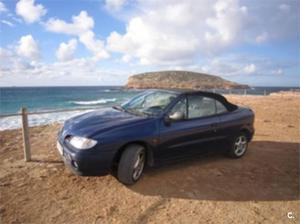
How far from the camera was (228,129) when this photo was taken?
532 centimetres

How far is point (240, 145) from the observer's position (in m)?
5.66

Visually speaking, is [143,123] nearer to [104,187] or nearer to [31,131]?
[104,187]

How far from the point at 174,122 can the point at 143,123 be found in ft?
2.00

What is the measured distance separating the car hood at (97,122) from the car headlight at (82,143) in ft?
0.22

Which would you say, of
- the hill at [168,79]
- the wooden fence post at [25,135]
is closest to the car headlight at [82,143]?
the wooden fence post at [25,135]

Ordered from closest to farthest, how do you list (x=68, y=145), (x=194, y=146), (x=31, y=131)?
1. (x=68, y=145)
2. (x=194, y=146)
3. (x=31, y=131)

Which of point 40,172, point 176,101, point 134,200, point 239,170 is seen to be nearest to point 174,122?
point 176,101

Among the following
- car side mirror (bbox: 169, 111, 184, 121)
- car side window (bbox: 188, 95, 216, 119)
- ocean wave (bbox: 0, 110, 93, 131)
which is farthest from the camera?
ocean wave (bbox: 0, 110, 93, 131)

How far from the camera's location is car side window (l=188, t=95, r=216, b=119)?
4.75m

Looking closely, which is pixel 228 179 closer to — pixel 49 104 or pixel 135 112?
pixel 135 112

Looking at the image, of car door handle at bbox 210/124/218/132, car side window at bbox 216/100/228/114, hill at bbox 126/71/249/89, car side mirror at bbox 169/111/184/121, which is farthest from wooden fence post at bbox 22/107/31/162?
hill at bbox 126/71/249/89

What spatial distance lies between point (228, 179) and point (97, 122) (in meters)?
2.52

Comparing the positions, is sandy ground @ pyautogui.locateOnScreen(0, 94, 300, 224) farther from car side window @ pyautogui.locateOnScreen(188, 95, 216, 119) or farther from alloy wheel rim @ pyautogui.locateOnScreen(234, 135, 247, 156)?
car side window @ pyautogui.locateOnScreen(188, 95, 216, 119)

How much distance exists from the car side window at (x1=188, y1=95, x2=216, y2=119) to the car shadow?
1.04 metres
